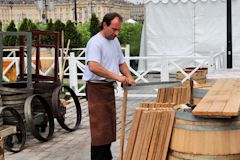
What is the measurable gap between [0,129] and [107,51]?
6.35 ft

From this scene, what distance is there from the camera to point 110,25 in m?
4.76

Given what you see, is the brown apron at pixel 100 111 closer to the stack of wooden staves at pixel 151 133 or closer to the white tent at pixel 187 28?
the stack of wooden staves at pixel 151 133

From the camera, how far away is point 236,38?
1496 cm

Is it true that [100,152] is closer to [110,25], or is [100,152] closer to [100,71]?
[100,71]

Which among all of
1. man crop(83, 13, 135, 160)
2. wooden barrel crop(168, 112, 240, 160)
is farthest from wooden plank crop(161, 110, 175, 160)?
man crop(83, 13, 135, 160)

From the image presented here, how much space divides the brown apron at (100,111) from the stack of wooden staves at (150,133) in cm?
124

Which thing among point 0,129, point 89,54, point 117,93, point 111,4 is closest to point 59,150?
point 0,129

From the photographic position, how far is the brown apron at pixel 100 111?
4963mm

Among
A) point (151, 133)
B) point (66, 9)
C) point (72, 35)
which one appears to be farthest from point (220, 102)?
point (66, 9)

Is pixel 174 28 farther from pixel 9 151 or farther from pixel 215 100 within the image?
pixel 215 100

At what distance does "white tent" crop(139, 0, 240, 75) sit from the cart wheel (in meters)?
8.07

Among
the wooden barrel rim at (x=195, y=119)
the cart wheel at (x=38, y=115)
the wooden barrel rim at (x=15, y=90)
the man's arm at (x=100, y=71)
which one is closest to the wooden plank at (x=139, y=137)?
the wooden barrel rim at (x=195, y=119)

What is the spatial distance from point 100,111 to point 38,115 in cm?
216

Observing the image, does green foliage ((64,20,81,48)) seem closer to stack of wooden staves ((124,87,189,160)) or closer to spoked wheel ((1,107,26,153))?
spoked wheel ((1,107,26,153))
